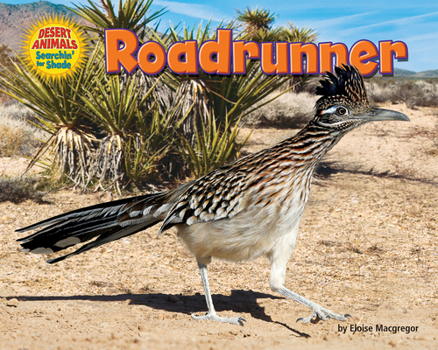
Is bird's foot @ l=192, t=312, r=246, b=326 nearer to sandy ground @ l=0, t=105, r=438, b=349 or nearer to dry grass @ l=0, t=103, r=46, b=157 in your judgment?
sandy ground @ l=0, t=105, r=438, b=349

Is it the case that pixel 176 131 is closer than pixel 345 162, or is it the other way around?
pixel 176 131

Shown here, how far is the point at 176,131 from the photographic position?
984cm

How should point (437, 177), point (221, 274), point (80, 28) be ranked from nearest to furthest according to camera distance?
point (221, 274) < point (80, 28) < point (437, 177)

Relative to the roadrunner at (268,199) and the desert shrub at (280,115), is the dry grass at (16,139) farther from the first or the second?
the roadrunner at (268,199)

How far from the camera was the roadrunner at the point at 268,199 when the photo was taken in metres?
3.46

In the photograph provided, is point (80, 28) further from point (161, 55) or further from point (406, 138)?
point (406, 138)

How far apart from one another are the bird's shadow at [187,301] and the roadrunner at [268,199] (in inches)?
21.7

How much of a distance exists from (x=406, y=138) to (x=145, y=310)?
13871 mm

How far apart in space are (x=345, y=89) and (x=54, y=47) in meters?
8.12

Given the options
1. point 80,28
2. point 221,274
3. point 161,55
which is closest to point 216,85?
point 161,55

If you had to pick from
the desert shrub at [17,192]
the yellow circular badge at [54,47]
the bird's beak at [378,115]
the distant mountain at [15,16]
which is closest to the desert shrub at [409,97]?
the yellow circular badge at [54,47]

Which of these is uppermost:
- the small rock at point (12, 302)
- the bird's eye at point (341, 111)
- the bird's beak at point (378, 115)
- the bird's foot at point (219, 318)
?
the bird's eye at point (341, 111)

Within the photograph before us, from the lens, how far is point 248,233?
3582mm

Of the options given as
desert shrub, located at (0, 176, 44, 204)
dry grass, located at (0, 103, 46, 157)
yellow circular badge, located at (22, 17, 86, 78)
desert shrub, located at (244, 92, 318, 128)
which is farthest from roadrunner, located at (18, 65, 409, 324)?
desert shrub, located at (244, 92, 318, 128)
